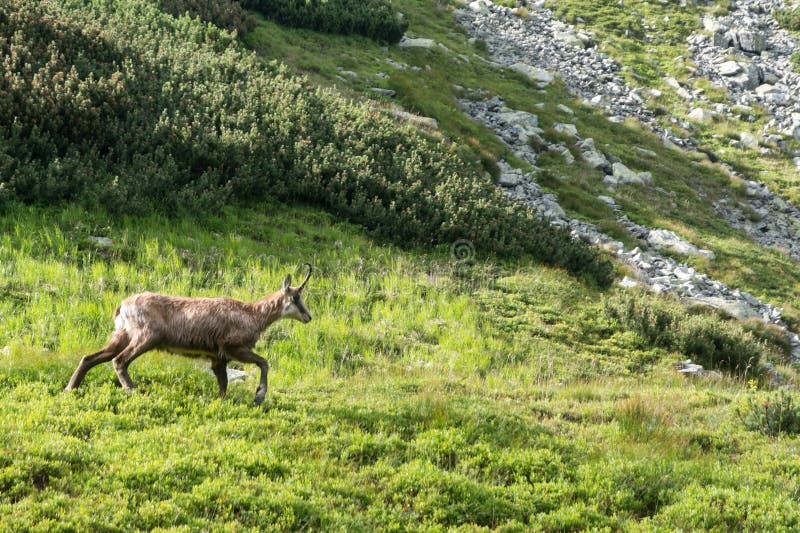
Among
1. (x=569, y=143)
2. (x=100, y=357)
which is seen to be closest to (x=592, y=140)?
(x=569, y=143)

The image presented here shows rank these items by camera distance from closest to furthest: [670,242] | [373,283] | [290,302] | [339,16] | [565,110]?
[290,302]
[373,283]
[670,242]
[339,16]
[565,110]

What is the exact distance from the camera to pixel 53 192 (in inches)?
592

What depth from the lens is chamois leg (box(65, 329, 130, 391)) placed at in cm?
850

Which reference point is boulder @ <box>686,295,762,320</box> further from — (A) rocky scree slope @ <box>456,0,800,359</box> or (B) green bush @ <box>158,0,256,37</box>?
(B) green bush @ <box>158,0,256,37</box>

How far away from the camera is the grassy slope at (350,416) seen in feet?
22.8

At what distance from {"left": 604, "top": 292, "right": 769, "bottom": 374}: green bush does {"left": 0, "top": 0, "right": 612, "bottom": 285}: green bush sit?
3.44 meters

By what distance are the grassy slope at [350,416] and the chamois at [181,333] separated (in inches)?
15.0

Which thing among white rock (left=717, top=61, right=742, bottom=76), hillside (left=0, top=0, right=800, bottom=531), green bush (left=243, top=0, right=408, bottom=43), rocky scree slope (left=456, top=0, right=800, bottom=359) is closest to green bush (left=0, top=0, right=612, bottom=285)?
hillside (left=0, top=0, right=800, bottom=531)

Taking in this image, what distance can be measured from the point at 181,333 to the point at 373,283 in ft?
23.5

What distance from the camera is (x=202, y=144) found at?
17844mm

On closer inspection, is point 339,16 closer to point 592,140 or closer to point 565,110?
point 565,110

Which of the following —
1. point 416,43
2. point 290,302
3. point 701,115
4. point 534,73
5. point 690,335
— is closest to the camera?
point 290,302

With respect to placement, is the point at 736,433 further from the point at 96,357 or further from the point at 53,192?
the point at 53,192

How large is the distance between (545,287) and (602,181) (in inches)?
528
